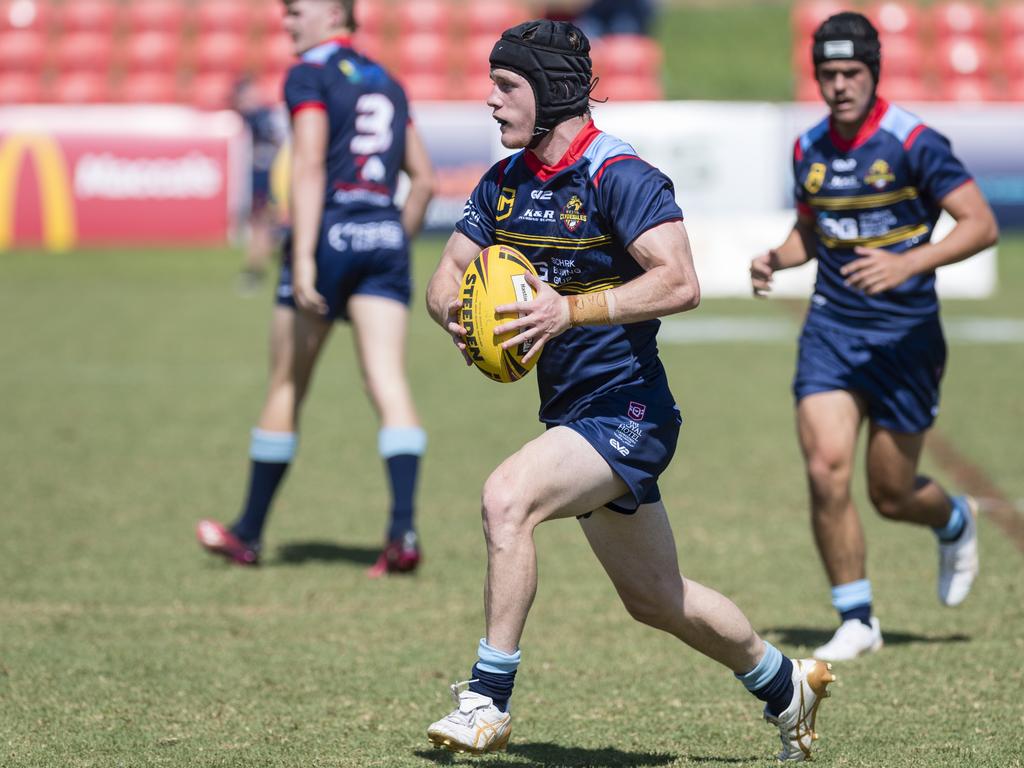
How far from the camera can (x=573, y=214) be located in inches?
165

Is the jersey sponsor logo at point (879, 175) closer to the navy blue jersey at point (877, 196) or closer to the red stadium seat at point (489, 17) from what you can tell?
the navy blue jersey at point (877, 196)

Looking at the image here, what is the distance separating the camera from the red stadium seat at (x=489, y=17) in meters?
25.8

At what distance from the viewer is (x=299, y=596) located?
21.3ft

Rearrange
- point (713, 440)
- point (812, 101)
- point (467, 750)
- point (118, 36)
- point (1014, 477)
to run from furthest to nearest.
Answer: point (118, 36) → point (812, 101) → point (713, 440) → point (1014, 477) → point (467, 750)

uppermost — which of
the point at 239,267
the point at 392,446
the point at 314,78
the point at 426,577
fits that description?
the point at 314,78

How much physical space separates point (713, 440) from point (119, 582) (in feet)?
14.1

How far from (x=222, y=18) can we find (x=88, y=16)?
2.29 m

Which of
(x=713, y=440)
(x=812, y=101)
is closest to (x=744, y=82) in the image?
(x=812, y=101)

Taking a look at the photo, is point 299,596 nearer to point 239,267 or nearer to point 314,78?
point 314,78

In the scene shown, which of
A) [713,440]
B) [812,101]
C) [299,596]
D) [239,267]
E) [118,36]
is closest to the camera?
[299,596]

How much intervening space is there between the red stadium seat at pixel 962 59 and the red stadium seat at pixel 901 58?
37 cm

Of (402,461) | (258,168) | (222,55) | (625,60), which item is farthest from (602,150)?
(222,55)

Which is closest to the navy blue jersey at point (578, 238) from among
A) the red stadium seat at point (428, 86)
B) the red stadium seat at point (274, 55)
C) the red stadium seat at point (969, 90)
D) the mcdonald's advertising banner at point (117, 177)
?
the mcdonald's advertising banner at point (117, 177)

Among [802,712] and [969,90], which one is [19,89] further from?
[802,712]
